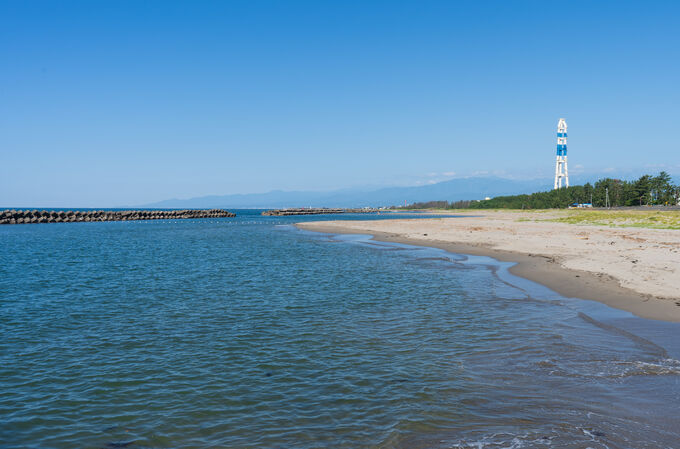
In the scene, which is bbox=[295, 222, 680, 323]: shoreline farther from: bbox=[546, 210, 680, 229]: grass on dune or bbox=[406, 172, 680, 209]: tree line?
bbox=[406, 172, 680, 209]: tree line

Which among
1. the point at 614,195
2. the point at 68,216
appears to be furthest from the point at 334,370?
the point at 614,195

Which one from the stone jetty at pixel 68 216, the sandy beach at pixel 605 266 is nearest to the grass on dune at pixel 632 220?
the sandy beach at pixel 605 266

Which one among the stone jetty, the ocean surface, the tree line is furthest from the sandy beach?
the tree line

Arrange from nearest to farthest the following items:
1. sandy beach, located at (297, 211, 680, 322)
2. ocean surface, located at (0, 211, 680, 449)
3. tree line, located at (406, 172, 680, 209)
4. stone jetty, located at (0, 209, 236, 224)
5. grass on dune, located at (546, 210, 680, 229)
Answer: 1. ocean surface, located at (0, 211, 680, 449)
2. sandy beach, located at (297, 211, 680, 322)
3. grass on dune, located at (546, 210, 680, 229)
4. stone jetty, located at (0, 209, 236, 224)
5. tree line, located at (406, 172, 680, 209)

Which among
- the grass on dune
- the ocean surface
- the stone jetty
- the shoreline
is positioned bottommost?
the ocean surface

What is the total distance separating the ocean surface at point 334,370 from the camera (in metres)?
6.89

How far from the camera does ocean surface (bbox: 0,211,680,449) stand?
22.6 feet

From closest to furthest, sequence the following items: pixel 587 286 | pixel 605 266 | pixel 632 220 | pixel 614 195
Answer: pixel 587 286, pixel 605 266, pixel 632 220, pixel 614 195

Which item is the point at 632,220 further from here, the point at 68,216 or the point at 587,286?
the point at 68,216

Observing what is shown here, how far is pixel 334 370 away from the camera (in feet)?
31.4

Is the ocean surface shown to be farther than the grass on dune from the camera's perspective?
No

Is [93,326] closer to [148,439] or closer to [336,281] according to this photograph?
[148,439]

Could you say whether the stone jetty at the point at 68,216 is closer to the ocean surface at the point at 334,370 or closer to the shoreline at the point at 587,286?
the ocean surface at the point at 334,370

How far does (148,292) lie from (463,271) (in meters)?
A: 16.1
